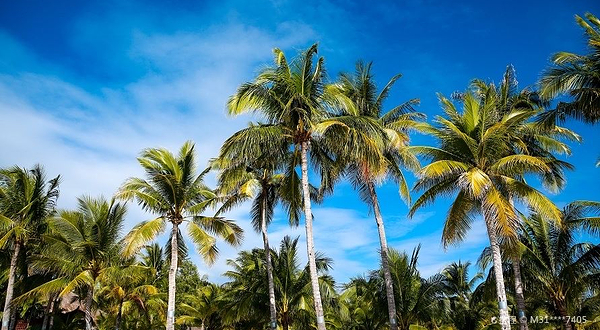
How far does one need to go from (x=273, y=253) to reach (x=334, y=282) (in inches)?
141

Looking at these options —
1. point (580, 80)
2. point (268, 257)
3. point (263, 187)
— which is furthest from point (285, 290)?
point (580, 80)

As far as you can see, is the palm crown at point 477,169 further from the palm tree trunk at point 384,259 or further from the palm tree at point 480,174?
the palm tree trunk at point 384,259

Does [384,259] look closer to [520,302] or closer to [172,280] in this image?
[520,302]

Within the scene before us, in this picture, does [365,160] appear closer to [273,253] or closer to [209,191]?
[209,191]

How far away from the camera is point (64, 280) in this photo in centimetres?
2091

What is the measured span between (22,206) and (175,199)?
8042 millimetres

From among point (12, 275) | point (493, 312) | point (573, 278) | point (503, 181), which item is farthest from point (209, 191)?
point (493, 312)

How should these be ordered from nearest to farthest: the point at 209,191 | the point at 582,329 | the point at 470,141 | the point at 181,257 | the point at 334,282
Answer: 1. the point at 470,141
2. the point at 209,191
3. the point at 181,257
4. the point at 334,282
5. the point at 582,329

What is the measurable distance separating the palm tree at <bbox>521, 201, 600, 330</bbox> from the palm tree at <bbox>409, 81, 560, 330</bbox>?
3.30 meters

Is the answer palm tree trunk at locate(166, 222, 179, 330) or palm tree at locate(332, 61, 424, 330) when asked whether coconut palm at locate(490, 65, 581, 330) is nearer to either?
palm tree at locate(332, 61, 424, 330)

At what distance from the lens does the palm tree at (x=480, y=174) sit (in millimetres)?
13641

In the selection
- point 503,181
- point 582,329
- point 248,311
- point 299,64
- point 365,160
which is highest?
point 299,64

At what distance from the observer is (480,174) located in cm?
1360

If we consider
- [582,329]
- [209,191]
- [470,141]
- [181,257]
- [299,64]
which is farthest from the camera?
[582,329]
